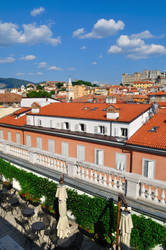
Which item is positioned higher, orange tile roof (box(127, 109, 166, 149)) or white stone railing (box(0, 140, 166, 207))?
orange tile roof (box(127, 109, 166, 149))

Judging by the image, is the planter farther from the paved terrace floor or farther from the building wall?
the building wall

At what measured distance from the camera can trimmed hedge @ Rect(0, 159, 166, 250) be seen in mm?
7535

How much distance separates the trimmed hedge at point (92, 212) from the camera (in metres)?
7.54

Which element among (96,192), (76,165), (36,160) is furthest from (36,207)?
(96,192)

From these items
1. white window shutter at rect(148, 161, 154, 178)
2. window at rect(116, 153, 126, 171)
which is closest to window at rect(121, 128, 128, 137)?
window at rect(116, 153, 126, 171)

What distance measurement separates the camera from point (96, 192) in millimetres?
9055

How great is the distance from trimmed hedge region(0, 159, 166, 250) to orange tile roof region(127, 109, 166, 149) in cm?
743

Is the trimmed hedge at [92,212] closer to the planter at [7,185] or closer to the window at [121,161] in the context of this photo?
the planter at [7,185]

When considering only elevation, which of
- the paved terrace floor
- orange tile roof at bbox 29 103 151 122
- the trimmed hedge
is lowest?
the paved terrace floor

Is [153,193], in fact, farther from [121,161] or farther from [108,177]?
A: [121,161]

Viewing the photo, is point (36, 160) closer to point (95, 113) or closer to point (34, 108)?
point (95, 113)

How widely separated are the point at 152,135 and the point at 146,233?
Answer: 31.5 feet

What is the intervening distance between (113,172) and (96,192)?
52.3 inches

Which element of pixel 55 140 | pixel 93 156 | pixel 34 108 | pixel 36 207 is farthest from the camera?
pixel 34 108
